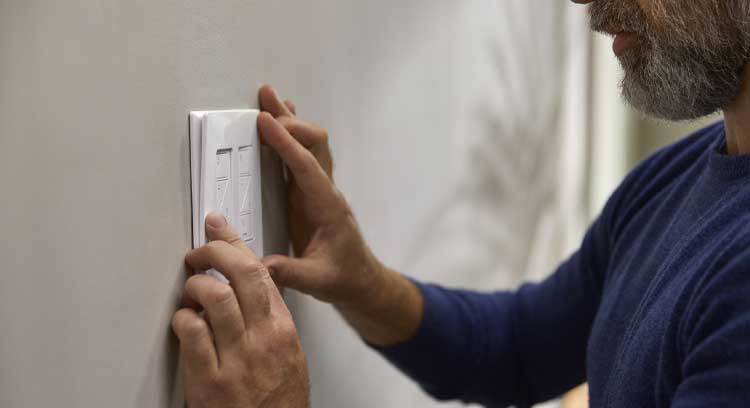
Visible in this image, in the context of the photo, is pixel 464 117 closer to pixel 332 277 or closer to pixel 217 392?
pixel 332 277

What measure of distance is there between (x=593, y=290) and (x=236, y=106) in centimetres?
57

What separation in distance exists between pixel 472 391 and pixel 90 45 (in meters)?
0.73

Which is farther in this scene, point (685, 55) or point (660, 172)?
point (660, 172)

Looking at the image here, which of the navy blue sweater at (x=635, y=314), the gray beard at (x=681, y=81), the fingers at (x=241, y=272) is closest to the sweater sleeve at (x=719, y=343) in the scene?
the navy blue sweater at (x=635, y=314)

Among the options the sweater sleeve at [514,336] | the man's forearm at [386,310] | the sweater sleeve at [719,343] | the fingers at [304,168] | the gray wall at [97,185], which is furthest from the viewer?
the sweater sleeve at [514,336]

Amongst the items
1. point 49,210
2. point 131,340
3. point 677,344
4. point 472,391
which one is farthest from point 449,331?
point 49,210

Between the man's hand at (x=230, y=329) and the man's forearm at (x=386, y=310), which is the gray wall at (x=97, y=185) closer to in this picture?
the man's hand at (x=230, y=329)

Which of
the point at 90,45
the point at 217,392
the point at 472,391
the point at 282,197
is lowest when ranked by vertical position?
the point at 472,391

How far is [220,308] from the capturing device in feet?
1.89

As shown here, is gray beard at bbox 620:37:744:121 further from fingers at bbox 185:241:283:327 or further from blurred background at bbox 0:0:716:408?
fingers at bbox 185:241:283:327

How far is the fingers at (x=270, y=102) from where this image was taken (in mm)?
714

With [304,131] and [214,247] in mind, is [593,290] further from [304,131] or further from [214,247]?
[214,247]

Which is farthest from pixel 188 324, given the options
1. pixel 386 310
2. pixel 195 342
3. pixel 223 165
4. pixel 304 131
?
pixel 386 310

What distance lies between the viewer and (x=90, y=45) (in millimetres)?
480
